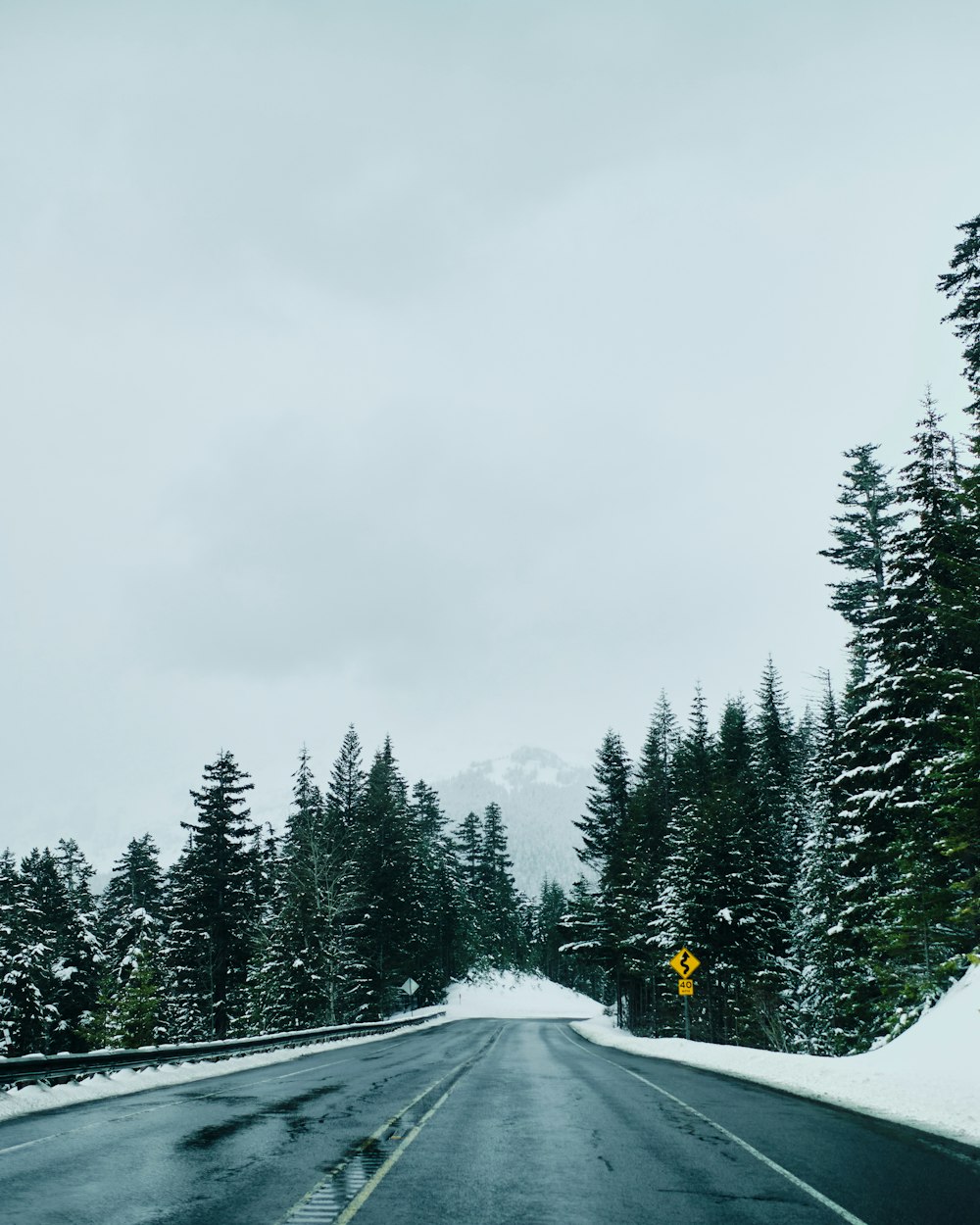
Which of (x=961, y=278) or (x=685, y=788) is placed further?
(x=685, y=788)

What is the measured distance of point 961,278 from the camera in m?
27.9

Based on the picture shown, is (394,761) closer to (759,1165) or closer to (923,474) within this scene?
(923,474)

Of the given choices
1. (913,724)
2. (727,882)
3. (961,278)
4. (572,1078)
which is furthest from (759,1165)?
(727,882)

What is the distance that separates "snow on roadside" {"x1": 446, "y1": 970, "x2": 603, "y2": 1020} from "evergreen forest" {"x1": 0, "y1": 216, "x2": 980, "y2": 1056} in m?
4.58

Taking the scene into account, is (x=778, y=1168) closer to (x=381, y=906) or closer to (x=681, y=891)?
(x=681, y=891)

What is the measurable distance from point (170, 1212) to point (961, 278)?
31.9m

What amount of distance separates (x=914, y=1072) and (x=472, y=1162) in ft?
41.6

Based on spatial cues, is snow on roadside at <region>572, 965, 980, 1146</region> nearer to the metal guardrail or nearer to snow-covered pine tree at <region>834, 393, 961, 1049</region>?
snow-covered pine tree at <region>834, 393, 961, 1049</region>

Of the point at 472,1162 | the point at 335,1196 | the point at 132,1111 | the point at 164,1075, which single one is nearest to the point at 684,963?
the point at 164,1075

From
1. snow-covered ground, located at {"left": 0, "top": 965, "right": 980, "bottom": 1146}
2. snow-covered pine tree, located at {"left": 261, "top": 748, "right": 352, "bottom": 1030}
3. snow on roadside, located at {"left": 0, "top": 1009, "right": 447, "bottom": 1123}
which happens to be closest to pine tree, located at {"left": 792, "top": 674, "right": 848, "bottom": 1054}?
snow-covered ground, located at {"left": 0, "top": 965, "right": 980, "bottom": 1146}

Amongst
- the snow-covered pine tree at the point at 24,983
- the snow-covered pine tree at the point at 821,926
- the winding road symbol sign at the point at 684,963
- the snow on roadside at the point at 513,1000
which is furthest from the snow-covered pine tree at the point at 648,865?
the snow-covered pine tree at the point at 24,983

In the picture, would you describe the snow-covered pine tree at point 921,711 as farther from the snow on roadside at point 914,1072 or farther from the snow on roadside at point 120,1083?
the snow on roadside at point 120,1083

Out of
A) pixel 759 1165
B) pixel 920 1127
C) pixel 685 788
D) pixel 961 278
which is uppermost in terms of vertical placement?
pixel 961 278

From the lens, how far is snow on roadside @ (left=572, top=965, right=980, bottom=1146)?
1334 centimetres
